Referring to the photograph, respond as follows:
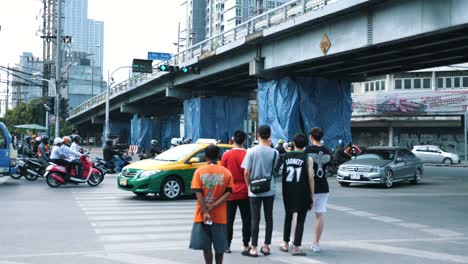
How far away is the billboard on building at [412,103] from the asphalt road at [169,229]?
3481 centimetres

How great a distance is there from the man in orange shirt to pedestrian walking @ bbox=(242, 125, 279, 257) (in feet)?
5.04

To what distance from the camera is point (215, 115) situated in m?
43.9

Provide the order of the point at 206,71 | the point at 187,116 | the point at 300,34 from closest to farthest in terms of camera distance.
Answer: the point at 300,34, the point at 206,71, the point at 187,116

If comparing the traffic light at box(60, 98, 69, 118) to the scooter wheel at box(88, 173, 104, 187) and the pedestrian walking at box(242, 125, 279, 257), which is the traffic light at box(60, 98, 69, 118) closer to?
the scooter wheel at box(88, 173, 104, 187)

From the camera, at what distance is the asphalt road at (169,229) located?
25.5 feet

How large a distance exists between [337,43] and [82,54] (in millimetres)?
124663

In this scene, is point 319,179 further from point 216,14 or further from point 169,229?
point 216,14

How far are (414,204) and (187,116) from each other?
32.3m

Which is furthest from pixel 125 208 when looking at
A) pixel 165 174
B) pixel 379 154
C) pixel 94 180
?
pixel 379 154

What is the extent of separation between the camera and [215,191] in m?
6.10

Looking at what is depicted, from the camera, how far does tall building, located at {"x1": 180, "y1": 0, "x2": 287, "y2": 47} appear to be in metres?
113

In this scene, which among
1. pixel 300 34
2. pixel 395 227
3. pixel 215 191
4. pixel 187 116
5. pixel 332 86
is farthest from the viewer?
pixel 187 116

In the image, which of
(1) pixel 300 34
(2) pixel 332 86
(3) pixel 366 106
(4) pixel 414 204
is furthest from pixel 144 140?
(4) pixel 414 204

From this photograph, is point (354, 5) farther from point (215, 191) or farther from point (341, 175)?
point (215, 191)
